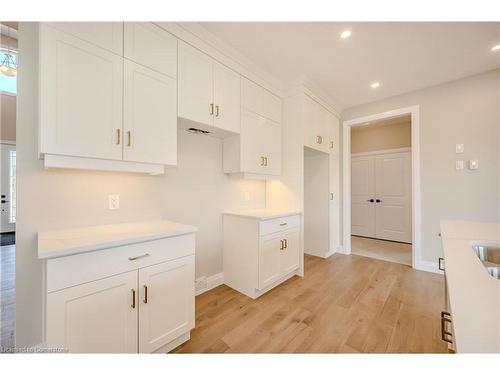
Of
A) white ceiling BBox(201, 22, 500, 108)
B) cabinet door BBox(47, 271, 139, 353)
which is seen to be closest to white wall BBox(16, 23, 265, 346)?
cabinet door BBox(47, 271, 139, 353)

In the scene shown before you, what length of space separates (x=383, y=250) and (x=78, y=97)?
15.7 feet

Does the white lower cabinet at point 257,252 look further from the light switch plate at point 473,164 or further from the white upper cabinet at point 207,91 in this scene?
the light switch plate at point 473,164

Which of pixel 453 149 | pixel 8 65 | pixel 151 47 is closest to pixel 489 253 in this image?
pixel 453 149

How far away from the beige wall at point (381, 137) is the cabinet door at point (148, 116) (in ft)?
14.5

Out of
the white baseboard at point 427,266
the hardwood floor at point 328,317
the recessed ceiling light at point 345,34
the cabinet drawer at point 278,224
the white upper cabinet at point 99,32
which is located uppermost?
the recessed ceiling light at point 345,34

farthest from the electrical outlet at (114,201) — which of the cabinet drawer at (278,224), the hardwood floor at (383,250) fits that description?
the hardwood floor at (383,250)

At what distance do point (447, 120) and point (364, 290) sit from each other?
258 cm

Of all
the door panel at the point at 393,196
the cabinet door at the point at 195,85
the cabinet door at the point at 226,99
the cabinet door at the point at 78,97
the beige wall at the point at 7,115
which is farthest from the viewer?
the door panel at the point at 393,196

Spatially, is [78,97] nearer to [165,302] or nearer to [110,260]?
[110,260]

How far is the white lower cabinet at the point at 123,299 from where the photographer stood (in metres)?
1.00

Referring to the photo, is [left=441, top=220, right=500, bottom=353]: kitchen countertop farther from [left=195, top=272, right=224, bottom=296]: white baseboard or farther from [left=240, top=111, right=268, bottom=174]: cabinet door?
[left=195, top=272, right=224, bottom=296]: white baseboard

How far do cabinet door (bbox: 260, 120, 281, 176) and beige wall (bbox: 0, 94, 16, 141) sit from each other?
5279 mm

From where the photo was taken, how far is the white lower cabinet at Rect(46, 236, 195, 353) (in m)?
1.00

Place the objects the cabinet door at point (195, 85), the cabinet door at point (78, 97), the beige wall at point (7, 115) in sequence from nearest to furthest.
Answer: the cabinet door at point (78, 97), the cabinet door at point (195, 85), the beige wall at point (7, 115)
